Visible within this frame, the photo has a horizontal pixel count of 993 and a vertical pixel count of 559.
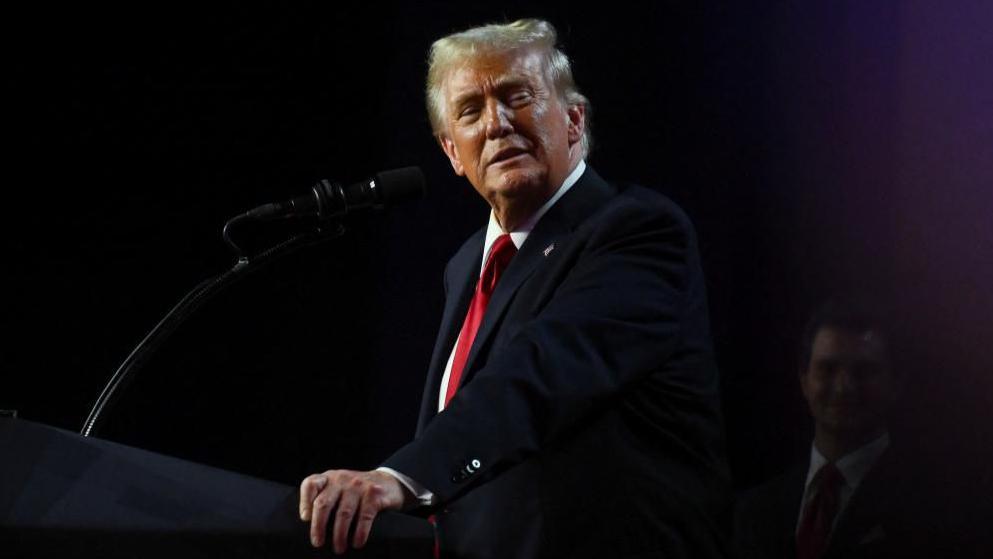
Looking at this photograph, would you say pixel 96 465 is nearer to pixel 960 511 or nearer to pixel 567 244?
pixel 567 244

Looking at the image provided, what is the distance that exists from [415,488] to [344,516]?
18 cm

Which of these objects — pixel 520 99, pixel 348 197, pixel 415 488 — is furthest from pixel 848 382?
pixel 415 488

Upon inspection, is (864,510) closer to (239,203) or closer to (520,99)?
(520,99)

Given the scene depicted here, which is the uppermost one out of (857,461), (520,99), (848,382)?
(520,99)

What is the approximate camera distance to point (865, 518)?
82.8 inches

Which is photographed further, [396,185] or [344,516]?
[396,185]

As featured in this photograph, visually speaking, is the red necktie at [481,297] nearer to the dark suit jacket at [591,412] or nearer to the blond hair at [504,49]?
the dark suit jacket at [591,412]

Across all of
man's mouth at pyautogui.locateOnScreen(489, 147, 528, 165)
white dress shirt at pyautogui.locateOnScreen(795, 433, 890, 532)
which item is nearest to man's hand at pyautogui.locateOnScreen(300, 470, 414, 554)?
man's mouth at pyautogui.locateOnScreen(489, 147, 528, 165)

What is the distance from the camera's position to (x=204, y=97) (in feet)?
9.25

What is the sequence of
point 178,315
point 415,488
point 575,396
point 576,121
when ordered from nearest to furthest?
point 415,488, point 575,396, point 178,315, point 576,121

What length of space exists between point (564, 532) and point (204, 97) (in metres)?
1.71

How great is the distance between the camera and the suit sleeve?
4.35 ft

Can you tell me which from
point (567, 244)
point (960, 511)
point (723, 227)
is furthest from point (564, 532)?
point (723, 227)

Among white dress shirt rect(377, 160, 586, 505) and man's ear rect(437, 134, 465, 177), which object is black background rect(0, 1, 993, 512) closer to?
man's ear rect(437, 134, 465, 177)
